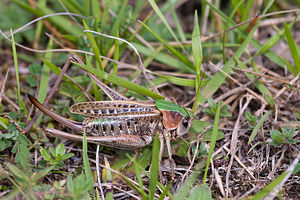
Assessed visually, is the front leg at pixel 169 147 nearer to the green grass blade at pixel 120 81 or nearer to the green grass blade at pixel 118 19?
the green grass blade at pixel 120 81

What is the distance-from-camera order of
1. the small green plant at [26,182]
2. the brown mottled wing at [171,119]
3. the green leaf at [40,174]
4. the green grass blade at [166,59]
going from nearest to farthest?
the small green plant at [26,182] → the green leaf at [40,174] → the brown mottled wing at [171,119] → the green grass blade at [166,59]

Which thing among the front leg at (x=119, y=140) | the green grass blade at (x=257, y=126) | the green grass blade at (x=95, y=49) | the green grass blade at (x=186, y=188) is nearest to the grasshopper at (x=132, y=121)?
the front leg at (x=119, y=140)

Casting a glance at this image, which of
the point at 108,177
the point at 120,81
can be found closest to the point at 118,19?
the point at 120,81

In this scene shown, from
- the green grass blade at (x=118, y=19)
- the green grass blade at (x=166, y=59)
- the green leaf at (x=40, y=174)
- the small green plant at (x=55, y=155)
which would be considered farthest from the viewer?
the green grass blade at (x=166, y=59)

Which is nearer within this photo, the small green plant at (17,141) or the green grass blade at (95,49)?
the small green plant at (17,141)

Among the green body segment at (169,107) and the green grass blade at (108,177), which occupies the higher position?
the green body segment at (169,107)

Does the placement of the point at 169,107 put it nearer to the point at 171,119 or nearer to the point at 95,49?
the point at 171,119

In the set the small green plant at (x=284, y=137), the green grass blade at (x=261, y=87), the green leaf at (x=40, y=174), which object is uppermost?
the green grass blade at (x=261, y=87)

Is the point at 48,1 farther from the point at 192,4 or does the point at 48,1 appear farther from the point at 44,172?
the point at 44,172
